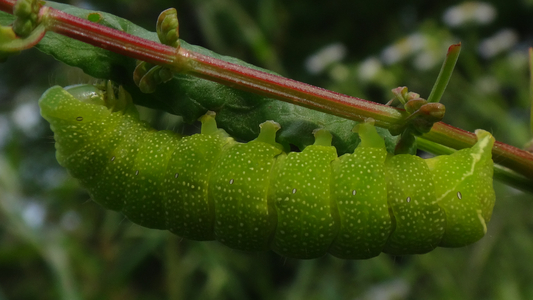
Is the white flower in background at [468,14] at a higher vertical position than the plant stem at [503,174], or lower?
lower

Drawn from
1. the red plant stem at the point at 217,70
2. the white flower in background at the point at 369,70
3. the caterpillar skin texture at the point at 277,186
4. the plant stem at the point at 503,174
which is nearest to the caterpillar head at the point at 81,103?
the caterpillar skin texture at the point at 277,186

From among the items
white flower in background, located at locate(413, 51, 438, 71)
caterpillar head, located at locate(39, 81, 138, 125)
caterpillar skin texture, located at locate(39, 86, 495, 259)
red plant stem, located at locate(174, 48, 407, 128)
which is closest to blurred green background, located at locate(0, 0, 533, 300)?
white flower in background, located at locate(413, 51, 438, 71)

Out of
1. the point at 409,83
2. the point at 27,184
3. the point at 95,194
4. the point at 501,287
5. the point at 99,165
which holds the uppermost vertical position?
the point at 99,165

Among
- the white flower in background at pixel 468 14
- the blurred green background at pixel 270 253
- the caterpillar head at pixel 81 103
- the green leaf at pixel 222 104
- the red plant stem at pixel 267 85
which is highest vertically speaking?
the red plant stem at pixel 267 85

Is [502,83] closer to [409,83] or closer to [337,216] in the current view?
[409,83]

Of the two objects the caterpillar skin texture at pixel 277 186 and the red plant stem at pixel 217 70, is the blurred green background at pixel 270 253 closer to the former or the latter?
the caterpillar skin texture at pixel 277 186

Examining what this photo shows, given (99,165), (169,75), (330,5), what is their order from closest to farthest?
(169,75), (99,165), (330,5)

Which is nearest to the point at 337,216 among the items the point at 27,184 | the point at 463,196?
the point at 463,196
